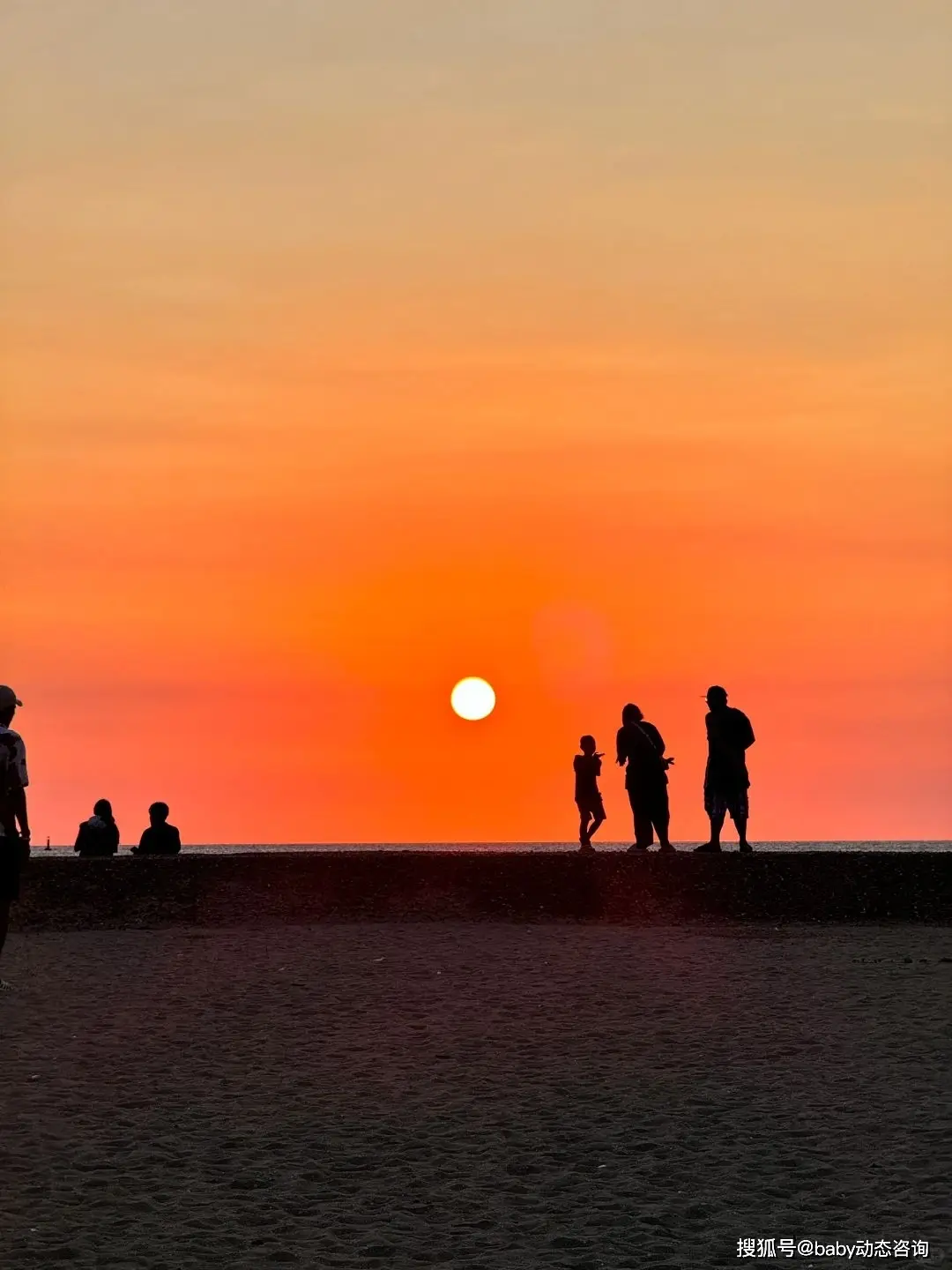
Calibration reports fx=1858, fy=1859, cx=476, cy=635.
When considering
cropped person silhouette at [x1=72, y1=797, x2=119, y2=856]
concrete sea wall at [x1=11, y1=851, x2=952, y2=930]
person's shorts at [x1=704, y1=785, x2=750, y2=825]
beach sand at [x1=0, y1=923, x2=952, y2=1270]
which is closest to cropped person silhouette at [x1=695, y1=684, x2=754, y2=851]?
person's shorts at [x1=704, y1=785, x2=750, y2=825]

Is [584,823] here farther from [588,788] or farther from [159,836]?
[159,836]

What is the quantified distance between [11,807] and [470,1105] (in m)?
4.91

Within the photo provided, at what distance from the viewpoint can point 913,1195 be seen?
395 inches

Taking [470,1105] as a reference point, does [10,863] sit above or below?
above

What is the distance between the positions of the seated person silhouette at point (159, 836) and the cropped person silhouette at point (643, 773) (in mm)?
6165

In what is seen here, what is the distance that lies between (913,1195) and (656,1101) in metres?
2.40

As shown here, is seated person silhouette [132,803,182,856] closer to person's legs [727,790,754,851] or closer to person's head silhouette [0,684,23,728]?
person's legs [727,790,754,851]

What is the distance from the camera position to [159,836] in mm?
25297

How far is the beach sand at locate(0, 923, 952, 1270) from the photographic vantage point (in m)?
9.55

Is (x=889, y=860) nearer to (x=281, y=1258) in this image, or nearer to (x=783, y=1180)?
(x=783, y=1180)

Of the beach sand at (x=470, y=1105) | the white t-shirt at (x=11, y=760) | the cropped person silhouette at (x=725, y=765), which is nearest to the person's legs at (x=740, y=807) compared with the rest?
the cropped person silhouette at (x=725, y=765)

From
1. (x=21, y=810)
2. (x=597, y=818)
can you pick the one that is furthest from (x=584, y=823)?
(x=21, y=810)

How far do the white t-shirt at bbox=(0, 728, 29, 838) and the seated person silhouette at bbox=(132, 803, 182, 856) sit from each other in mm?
9769

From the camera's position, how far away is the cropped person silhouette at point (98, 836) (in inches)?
989
